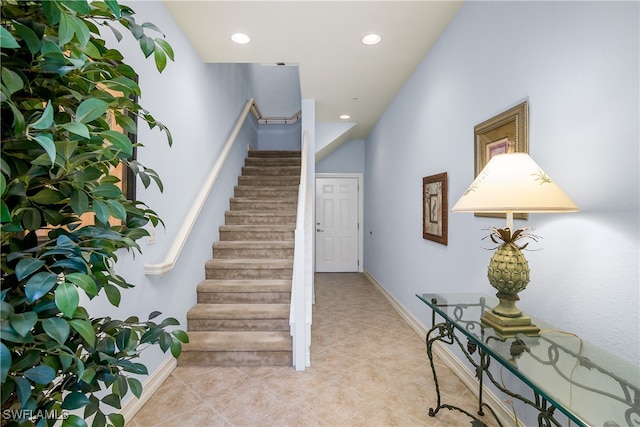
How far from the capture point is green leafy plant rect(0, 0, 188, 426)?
55 cm

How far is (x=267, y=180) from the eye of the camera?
466 centimetres

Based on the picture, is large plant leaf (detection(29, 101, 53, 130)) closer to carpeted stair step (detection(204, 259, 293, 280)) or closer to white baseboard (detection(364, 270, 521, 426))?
white baseboard (detection(364, 270, 521, 426))

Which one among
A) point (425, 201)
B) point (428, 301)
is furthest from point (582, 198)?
point (425, 201)

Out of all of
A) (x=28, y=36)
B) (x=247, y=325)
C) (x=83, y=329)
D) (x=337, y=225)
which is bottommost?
(x=247, y=325)

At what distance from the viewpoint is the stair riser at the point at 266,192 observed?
14.3 ft

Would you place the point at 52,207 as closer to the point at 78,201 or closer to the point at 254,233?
the point at 78,201

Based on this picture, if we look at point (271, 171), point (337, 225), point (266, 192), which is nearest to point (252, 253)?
point (266, 192)

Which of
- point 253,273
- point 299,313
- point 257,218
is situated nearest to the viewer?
point 299,313

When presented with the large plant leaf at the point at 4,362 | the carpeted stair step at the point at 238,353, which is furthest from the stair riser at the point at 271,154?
the large plant leaf at the point at 4,362

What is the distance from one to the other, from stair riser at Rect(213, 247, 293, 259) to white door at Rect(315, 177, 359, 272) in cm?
278

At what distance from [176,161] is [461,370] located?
8.84 ft

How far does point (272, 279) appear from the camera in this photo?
310 cm

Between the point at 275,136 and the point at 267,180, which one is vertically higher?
the point at 275,136

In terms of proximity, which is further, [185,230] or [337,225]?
[337,225]
